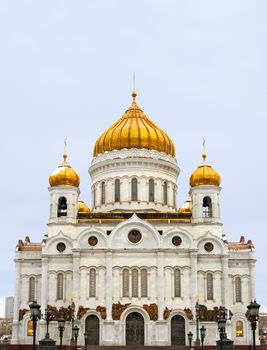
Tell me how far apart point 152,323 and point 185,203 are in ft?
69.1

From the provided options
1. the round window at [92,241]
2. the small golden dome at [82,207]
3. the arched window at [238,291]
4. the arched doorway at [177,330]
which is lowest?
the arched doorway at [177,330]

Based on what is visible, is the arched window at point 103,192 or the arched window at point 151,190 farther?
the arched window at point 103,192

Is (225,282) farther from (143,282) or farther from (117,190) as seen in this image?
(117,190)

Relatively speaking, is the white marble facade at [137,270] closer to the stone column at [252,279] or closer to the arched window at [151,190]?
the stone column at [252,279]

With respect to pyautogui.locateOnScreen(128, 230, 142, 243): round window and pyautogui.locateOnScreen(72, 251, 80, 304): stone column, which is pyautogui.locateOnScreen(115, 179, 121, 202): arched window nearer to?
pyautogui.locateOnScreen(128, 230, 142, 243): round window

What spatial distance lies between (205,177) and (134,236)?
8281mm

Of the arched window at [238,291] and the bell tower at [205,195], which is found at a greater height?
the bell tower at [205,195]

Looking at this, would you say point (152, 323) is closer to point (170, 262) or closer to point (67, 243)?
point (170, 262)

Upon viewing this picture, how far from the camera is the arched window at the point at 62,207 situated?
58.8 meters

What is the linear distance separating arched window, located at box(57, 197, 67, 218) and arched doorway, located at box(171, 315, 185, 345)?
44.0 feet

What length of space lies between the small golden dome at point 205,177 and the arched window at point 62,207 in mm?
11440

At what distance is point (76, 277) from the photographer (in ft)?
182

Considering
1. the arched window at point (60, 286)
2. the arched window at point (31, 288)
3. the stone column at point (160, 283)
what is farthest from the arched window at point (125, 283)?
the arched window at point (31, 288)

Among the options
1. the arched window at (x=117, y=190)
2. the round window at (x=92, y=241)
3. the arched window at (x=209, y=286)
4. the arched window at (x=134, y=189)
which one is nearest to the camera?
the arched window at (x=209, y=286)
